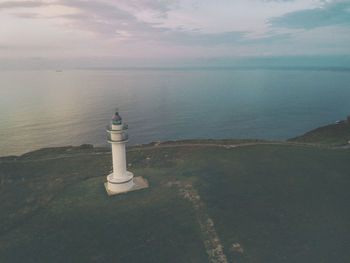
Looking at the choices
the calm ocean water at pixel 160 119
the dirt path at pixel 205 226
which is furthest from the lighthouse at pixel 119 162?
the calm ocean water at pixel 160 119

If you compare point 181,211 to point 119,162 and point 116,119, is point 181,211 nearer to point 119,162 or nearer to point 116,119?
point 119,162

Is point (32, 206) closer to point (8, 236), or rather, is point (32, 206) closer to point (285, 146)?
point (8, 236)

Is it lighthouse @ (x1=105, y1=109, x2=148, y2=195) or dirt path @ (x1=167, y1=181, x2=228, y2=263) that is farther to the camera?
lighthouse @ (x1=105, y1=109, x2=148, y2=195)

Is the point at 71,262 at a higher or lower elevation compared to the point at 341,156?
lower

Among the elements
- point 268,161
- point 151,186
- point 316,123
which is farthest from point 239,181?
point 316,123

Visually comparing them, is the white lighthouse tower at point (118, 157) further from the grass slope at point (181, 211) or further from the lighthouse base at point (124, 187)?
the grass slope at point (181, 211)

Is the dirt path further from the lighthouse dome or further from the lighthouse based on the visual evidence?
the lighthouse dome

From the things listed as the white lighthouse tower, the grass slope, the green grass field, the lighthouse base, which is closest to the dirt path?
the green grass field
